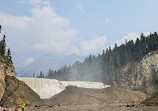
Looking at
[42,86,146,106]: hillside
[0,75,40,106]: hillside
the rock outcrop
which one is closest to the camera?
[0,75,40,106]: hillside

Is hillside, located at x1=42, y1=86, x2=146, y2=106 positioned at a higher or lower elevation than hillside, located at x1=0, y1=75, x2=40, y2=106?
lower

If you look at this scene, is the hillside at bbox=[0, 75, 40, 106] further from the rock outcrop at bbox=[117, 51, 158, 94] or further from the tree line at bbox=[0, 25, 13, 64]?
the rock outcrop at bbox=[117, 51, 158, 94]

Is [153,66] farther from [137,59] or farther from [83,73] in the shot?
[83,73]

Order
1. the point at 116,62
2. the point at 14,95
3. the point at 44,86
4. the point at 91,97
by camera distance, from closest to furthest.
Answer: the point at 14,95 → the point at 91,97 → the point at 44,86 → the point at 116,62

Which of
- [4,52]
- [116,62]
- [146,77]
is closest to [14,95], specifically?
[4,52]

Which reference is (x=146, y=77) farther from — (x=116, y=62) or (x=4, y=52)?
(x=4, y=52)

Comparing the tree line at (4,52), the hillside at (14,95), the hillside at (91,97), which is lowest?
the hillside at (91,97)

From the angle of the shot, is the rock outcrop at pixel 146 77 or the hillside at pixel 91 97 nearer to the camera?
the hillside at pixel 91 97

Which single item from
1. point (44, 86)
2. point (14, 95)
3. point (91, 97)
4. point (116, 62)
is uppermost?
point (116, 62)

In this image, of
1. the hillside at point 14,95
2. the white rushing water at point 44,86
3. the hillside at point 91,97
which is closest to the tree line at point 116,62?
the hillside at point 91,97

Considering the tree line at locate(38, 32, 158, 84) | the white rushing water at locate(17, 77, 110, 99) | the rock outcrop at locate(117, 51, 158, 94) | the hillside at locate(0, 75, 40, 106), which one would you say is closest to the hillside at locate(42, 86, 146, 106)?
the hillside at locate(0, 75, 40, 106)

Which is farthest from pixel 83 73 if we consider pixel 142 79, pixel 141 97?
pixel 141 97

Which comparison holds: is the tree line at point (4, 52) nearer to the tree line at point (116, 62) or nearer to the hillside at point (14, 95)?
the hillside at point (14, 95)

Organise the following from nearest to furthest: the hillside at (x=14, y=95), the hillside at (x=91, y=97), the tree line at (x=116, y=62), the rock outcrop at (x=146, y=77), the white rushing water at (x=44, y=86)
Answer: the hillside at (x=14, y=95), the hillside at (x=91, y=97), the white rushing water at (x=44, y=86), the rock outcrop at (x=146, y=77), the tree line at (x=116, y=62)
